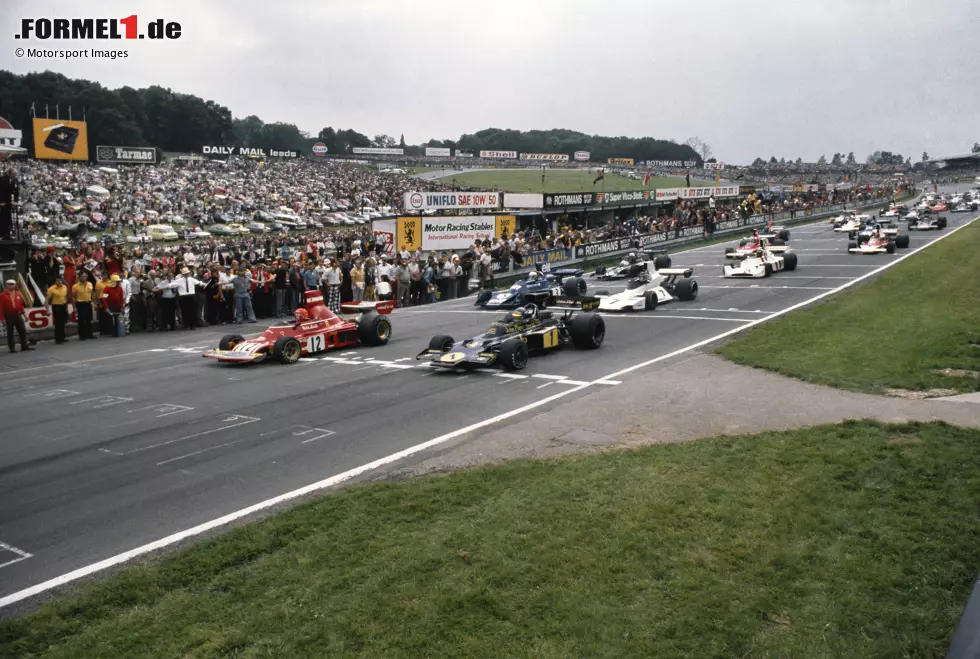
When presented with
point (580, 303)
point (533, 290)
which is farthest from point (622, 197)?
point (580, 303)

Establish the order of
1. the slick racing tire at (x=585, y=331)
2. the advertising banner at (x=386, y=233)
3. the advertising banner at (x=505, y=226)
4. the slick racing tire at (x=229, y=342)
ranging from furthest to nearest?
the advertising banner at (x=505, y=226)
the advertising banner at (x=386, y=233)
the slick racing tire at (x=585, y=331)
the slick racing tire at (x=229, y=342)

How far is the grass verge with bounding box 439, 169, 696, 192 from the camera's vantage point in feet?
357

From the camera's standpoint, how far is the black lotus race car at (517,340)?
16938 millimetres

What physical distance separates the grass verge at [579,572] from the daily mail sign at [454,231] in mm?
29308

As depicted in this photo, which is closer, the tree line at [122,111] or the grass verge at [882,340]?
the grass verge at [882,340]

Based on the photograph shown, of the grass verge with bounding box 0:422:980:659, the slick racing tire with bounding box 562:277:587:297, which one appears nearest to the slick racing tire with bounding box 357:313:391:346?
the slick racing tire with bounding box 562:277:587:297

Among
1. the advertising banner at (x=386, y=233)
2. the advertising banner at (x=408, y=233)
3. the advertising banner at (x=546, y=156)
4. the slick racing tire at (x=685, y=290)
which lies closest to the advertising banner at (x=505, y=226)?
the advertising banner at (x=408, y=233)

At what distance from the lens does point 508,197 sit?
5303cm

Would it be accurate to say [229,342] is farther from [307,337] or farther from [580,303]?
[580,303]

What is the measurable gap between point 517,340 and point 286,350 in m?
5.36

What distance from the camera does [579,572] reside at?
734 centimetres

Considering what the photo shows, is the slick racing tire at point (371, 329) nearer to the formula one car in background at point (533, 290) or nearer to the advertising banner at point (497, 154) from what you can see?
the formula one car in background at point (533, 290)

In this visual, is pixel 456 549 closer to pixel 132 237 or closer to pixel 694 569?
pixel 694 569

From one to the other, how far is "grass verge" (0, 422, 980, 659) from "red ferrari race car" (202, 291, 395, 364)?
9.32m
